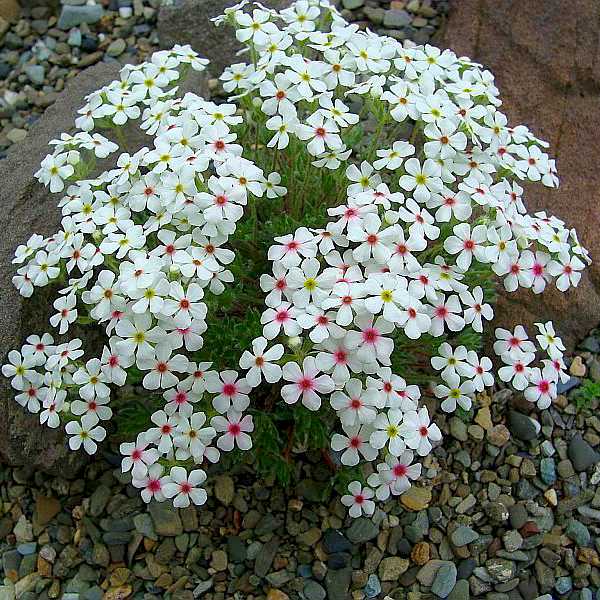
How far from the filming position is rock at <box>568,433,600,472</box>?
3689 millimetres

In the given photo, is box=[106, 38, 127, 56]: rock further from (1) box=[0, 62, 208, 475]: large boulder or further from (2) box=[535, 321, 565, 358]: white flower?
(2) box=[535, 321, 565, 358]: white flower

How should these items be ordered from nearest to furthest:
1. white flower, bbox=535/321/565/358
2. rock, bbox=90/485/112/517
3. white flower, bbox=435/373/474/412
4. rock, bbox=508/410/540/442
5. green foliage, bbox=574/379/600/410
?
white flower, bbox=435/373/474/412, white flower, bbox=535/321/565/358, rock, bbox=90/485/112/517, rock, bbox=508/410/540/442, green foliage, bbox=574/379/600/410

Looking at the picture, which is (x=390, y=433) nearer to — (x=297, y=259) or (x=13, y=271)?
(x=297, y=259)

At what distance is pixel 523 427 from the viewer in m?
3.75

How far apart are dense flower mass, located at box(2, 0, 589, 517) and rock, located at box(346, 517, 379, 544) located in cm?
40

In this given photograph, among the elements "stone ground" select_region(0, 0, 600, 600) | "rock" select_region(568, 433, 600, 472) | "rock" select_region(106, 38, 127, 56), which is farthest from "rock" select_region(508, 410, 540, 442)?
"rock" select_region(106, 38, 127, 56)

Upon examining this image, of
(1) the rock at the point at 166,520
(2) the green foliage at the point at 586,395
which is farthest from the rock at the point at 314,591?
(2) the green foliage at the point at 586,395

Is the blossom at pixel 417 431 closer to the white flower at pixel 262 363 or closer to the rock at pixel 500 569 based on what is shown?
the white flower at pixel 262 363

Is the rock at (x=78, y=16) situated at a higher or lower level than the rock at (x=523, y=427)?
higher

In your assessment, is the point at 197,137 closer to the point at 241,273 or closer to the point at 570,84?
the point at 241,273

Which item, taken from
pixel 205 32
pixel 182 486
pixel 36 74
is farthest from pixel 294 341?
pixel 36 74

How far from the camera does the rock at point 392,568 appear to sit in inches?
134

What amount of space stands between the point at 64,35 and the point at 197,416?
3.55 metres

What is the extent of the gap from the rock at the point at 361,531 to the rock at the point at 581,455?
3.17 ft
